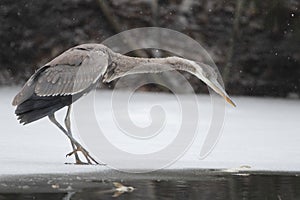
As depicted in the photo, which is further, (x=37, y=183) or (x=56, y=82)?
(x=56, y=82)

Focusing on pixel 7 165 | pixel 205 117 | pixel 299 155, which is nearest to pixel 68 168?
pixel 7 165

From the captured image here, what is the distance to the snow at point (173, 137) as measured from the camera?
781 cm

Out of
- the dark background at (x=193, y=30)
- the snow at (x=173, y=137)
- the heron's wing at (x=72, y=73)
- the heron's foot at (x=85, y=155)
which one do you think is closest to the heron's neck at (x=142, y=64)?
the heron's wing at (x=72, y=73)

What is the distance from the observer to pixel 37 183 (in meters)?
6.82

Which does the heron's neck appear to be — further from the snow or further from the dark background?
the dark background

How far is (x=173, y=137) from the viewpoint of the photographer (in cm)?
945

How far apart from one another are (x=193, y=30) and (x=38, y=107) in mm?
6880

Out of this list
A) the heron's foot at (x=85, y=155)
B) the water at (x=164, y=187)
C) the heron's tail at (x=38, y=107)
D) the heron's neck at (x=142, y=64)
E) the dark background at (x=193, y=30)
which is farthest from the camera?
the dark background at (x=193, y=30)

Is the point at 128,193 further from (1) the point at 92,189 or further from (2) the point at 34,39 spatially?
(2) the point at 34,39

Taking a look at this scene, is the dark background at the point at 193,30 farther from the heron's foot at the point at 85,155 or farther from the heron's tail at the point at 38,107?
the heron's foot at the point at 85,155

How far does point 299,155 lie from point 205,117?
107 inches

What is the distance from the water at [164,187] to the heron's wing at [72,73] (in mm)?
1185

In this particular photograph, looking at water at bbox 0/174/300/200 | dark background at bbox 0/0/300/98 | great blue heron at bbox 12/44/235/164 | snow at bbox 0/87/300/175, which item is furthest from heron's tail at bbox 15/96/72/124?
dark background at bbox 0/0/300/98

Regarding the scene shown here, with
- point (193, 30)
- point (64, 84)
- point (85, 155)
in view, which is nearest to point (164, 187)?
point (85, 155)
